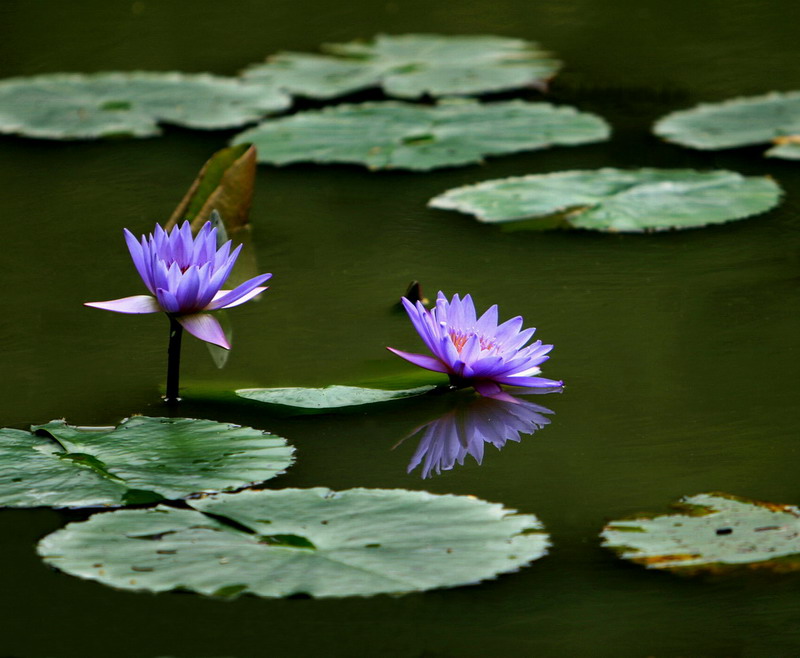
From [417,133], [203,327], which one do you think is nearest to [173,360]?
[203,327]

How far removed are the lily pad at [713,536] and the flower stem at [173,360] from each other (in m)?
0.71

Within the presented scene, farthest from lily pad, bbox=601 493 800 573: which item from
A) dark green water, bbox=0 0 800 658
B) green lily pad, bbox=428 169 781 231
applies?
green lily pad, bbox=428 169 781 231

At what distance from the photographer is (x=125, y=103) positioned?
11.5 feet

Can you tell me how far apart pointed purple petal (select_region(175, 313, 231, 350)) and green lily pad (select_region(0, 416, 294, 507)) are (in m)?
0.13

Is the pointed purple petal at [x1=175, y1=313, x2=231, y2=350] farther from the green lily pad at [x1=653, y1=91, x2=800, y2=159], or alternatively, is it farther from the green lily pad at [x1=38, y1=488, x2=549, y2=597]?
the green lily pad at [x1=653, y1=91, x2=800, y2=159]

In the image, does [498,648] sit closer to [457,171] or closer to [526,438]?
[526,438]

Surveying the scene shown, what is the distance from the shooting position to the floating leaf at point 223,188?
248 centimetres

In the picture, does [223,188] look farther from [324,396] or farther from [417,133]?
[324,396]

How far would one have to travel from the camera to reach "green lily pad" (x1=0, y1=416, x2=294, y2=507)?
146 cm

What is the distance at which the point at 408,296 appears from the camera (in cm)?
211

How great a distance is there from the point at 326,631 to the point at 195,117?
2.38 metres

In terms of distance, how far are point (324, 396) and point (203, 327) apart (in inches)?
8.2

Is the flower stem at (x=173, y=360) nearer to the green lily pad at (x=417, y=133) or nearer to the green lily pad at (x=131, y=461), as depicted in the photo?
the green lily pad at (x=131, y=461)

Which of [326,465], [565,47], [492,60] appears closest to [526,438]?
[326,465]
